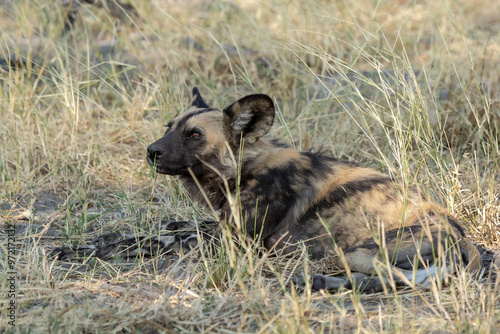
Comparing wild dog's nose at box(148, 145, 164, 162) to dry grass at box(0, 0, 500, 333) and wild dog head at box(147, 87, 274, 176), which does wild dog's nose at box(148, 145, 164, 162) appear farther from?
dry grass at box(0, 0, 500, 333)

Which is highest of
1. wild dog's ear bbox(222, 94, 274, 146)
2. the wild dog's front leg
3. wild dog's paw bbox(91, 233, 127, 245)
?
wild dog's ear bbox(222, 94, 274, 146)

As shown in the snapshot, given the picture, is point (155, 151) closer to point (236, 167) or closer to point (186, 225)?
point (236, 167)

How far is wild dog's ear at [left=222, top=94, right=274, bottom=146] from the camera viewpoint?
3463 mm

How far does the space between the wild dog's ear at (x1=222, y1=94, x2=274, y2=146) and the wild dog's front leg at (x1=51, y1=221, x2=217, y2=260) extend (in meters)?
0.63

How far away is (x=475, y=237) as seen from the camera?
147 inches

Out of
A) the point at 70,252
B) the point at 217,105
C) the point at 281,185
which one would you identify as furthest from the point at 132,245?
the point at 217,105

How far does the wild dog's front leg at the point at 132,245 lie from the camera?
3.62m

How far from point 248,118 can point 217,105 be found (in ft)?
5.78

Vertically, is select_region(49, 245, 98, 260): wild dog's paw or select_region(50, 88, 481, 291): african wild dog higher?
select_region(50, 88, 481, 291): african wild dog

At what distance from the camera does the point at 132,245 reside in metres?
3.63

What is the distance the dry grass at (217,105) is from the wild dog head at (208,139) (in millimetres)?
556

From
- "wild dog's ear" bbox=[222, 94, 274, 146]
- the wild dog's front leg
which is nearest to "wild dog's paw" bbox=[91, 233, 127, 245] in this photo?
the wild dog's front leg

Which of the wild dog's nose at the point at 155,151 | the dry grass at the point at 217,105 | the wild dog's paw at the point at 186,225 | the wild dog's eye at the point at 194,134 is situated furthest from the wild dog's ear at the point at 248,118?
the wild dog's paw at the point at 186,225

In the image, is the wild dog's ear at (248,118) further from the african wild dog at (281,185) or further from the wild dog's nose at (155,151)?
the wild dog's nose at (155,151)
